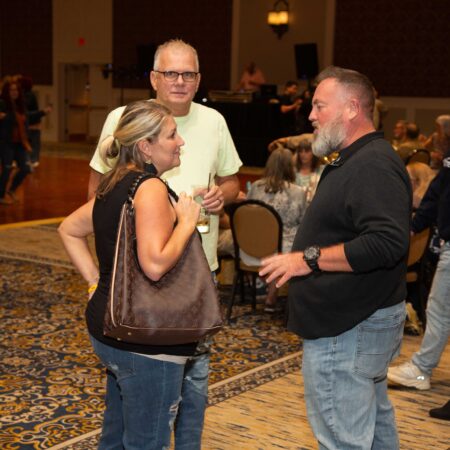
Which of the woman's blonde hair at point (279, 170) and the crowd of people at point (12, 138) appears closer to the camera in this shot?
the woman's blonde hair at point (279, 170)

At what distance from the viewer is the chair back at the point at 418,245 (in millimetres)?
5473

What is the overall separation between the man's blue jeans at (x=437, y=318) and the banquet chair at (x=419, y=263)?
44.6 inches

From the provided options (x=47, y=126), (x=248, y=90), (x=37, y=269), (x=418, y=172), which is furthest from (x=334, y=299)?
(x=47, y=126)

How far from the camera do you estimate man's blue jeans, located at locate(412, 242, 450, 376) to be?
13.8 ft

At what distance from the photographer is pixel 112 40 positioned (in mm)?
20406

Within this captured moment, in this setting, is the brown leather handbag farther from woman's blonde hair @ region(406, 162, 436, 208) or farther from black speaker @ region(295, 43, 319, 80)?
black speaker @ region(295, 43, 319, 80)

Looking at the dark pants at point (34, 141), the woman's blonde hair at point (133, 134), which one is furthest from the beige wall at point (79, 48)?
the woman's blonde hair at point (133, 134)

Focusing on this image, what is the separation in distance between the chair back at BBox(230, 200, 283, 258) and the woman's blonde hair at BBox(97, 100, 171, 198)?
3199 mm

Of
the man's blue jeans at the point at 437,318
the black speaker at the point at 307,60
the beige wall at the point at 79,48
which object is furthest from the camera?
the beige wall at the point at 79,48

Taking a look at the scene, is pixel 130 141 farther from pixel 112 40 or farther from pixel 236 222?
pixel 112 40

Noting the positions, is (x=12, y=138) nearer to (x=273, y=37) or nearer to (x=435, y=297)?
(x=435, y=297)

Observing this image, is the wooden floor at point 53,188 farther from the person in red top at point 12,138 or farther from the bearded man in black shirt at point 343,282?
the bearded man in black shirt at point 343,282

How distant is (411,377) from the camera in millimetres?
4449

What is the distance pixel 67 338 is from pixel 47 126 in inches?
687
